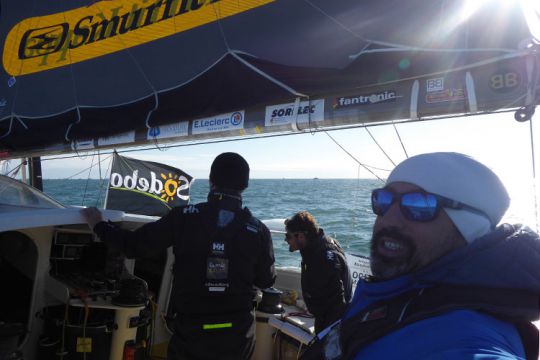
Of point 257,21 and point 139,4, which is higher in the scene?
point 139,4

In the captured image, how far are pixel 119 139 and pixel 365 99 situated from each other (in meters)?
2.03

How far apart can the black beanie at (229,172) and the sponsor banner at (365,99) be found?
595mm

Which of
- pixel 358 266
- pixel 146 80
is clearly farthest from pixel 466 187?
pixel 358 266

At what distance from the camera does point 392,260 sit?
943 mm

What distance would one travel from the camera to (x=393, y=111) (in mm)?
2025

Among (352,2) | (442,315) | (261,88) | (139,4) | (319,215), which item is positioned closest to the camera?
(442,315)

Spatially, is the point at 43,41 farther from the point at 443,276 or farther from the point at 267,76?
the point at 443,276

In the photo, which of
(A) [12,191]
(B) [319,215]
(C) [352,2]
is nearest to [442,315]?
(C) [352,2]

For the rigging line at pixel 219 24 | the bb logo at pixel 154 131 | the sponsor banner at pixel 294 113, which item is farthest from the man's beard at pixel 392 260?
the bb logo at pixel 154 131

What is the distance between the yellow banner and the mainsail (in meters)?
0.01

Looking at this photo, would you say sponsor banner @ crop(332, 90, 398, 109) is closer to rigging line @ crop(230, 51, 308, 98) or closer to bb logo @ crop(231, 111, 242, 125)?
rigging line @ crop(230, 51, 308, 98)

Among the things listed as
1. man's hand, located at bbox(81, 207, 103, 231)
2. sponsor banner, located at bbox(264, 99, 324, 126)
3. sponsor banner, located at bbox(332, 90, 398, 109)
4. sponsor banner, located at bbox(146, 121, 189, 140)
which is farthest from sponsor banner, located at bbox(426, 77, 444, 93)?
man's hand, located at bbox(81, 207, 103, 231)

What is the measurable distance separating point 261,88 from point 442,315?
1.98 m

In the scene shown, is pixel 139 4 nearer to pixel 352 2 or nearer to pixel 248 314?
pixel 352 2
